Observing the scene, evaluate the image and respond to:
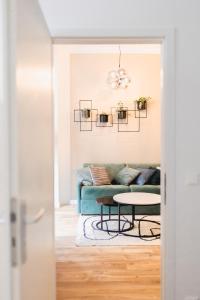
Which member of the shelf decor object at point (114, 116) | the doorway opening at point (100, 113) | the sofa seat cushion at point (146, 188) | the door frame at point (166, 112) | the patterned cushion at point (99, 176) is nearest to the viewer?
the door frame at point (166, 112)

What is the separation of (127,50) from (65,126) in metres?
1.90

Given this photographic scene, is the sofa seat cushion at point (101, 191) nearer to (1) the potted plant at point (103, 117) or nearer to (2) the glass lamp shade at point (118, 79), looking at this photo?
(1) the potted plant at point (103, 117)

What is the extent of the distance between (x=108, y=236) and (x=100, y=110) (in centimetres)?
284

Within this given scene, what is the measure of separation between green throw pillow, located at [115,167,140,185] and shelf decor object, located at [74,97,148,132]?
2.97 ft

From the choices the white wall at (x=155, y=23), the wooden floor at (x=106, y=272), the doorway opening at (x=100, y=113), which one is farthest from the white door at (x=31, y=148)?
the doorway opening at (x=100, y=113)

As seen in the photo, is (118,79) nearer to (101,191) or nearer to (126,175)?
(126,175)

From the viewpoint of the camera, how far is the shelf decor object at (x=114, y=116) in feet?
20.9

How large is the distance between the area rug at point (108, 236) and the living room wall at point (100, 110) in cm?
162

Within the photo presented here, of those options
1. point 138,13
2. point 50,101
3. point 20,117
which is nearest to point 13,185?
point 20,117

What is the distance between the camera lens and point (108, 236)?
439 centimetres

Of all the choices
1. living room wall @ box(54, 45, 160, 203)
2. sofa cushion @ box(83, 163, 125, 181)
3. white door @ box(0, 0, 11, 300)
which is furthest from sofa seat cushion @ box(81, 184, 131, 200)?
white door @ box(0, 0, 11, 300)

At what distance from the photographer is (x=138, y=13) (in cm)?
227

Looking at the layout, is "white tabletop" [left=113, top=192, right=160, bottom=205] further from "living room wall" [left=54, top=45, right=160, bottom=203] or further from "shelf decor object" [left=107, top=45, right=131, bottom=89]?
"shelf decor object" [left=107, top=45, right=131, bottom=89]

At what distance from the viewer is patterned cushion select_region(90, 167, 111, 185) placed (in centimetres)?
575
